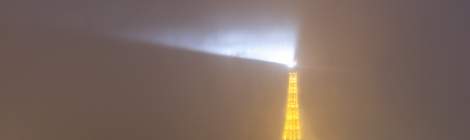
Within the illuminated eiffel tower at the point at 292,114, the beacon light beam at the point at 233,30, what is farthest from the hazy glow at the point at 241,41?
the illuminated eiffel tower at the point at 292,114

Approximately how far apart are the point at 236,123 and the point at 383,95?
78cm

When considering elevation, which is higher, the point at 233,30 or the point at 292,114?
the point at 233,30

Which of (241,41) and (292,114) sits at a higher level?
(241,41)

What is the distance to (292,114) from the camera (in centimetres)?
244

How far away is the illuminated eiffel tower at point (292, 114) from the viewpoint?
243 cm

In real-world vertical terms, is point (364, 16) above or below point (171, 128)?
above

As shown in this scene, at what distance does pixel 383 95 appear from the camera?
7.84 ft

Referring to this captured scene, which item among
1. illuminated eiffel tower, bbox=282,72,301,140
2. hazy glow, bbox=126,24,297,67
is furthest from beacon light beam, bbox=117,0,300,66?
illuminated eiffel tower, bbox=282,72,301,140

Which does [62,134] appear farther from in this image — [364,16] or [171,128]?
[364,16]

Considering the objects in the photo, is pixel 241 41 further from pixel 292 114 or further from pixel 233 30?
pixel 292 114

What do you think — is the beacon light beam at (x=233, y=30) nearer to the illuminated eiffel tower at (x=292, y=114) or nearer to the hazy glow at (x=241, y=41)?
the hazy glow at (x=241, y=41)

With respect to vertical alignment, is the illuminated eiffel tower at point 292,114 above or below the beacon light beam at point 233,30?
below

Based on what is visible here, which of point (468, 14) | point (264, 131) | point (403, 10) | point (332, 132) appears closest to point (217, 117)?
point (264, 131)

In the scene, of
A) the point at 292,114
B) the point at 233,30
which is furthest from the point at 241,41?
the point at 292,114
